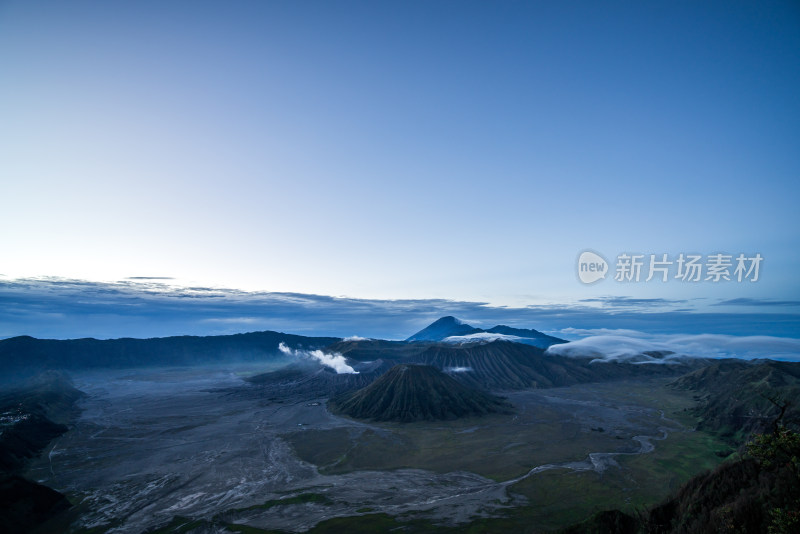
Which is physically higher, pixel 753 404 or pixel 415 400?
pixel 753 404

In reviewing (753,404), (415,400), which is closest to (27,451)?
(415,400)

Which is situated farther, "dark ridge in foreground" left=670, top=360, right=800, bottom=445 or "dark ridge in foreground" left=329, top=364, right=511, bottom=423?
"dark ridge in foreground" left=329, top=364, right=511, bottom=423

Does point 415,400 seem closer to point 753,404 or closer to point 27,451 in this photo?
point 753,404

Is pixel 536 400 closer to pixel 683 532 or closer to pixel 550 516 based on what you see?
pixel 550 516

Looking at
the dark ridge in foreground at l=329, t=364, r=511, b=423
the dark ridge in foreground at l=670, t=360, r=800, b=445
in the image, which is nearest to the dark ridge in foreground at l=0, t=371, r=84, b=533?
the dark ridge in foreground at l=329, t=364, r=511, b=423

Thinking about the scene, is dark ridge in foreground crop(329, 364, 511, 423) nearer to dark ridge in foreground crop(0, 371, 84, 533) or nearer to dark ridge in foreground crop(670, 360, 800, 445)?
dark ridge in foreground crop(670, 360, 800, 445)

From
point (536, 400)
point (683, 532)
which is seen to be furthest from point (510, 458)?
point (536, 400)

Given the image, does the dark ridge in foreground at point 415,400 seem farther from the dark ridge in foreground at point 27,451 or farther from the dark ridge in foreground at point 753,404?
the dark ridge in foreground at point 27,451

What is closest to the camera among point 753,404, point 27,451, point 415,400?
point 27,451
